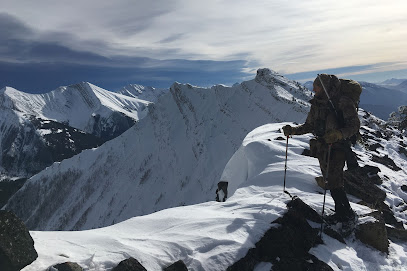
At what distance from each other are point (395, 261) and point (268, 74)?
84.9 m

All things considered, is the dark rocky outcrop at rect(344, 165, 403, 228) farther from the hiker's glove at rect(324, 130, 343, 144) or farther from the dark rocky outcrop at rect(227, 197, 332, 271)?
the hiker's glove at rect(324, 130, 343, 144)

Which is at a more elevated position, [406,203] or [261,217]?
[261,217]

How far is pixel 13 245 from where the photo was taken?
4102 millimetres

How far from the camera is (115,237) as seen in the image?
18.7ft

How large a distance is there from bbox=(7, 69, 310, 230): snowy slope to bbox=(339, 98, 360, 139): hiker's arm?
5626cm

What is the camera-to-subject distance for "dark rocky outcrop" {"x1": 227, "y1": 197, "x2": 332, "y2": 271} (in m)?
5.38

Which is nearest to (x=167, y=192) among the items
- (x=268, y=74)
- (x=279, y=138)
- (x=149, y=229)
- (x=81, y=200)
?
(x=81, y=200)

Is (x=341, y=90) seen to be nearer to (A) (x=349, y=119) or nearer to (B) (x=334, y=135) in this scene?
(A) (x=349, y=119)

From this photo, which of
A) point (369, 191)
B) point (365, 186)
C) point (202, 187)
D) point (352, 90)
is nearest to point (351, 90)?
point (352, 90)

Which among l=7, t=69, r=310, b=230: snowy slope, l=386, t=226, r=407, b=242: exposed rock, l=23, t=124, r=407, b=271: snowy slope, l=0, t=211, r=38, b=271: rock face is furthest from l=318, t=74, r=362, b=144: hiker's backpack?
l=7, t=69, r=310, b=230: snowy slope

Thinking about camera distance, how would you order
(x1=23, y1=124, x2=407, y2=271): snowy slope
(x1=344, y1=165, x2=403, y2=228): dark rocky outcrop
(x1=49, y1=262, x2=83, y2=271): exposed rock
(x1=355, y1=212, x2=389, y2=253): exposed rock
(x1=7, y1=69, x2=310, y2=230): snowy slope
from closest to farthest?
1. (x1=49, y1=262, x2=83, y2=271): exposed rock
2. (x1=23, y1=124, x2=407, y2=271): snowy slope
3. (x1=355, y1=212, x2=389, y2=253): exposed rock
4. (x1=344, y1=165, x2=403, y2=228): dark rocky outcrop
5. (x1=7, y1=69, x2=310, y2=230): snowy slope

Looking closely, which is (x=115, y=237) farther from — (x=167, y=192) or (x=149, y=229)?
(x=167, y=192)

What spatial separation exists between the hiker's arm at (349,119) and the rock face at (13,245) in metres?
6.78

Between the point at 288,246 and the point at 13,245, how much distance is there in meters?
5.06
